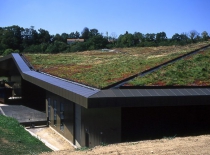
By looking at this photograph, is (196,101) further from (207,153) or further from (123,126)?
(207,153)

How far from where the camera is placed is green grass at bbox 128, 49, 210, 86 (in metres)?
13.6

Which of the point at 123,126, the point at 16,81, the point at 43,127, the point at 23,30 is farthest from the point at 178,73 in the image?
the point at 23,30

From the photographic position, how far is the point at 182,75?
14.8m

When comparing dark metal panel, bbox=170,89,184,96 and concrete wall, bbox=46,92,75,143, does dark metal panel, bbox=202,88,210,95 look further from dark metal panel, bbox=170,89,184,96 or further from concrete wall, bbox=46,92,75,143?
concrete wall, bbox=46,92,75,143

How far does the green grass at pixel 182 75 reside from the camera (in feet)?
44.5

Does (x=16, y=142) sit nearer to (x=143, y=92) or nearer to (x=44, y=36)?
(x=143, y=92)

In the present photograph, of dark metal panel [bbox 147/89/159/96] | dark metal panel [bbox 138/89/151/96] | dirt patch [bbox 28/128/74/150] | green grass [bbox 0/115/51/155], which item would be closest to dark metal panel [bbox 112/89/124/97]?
dark metal panel [bbox 138/89/151/96]

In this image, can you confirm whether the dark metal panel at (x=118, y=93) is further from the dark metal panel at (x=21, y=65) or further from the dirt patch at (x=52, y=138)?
the dark metal panel at (x=21, y=65)

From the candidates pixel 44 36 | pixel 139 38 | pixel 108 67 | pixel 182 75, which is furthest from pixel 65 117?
pixel 44 36

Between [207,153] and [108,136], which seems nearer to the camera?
[207,153]

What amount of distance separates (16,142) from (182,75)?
840 cm

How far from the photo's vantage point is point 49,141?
65.0 feet

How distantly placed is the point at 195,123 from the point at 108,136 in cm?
370

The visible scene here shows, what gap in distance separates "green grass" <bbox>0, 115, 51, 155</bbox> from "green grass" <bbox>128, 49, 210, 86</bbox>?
210 inches
